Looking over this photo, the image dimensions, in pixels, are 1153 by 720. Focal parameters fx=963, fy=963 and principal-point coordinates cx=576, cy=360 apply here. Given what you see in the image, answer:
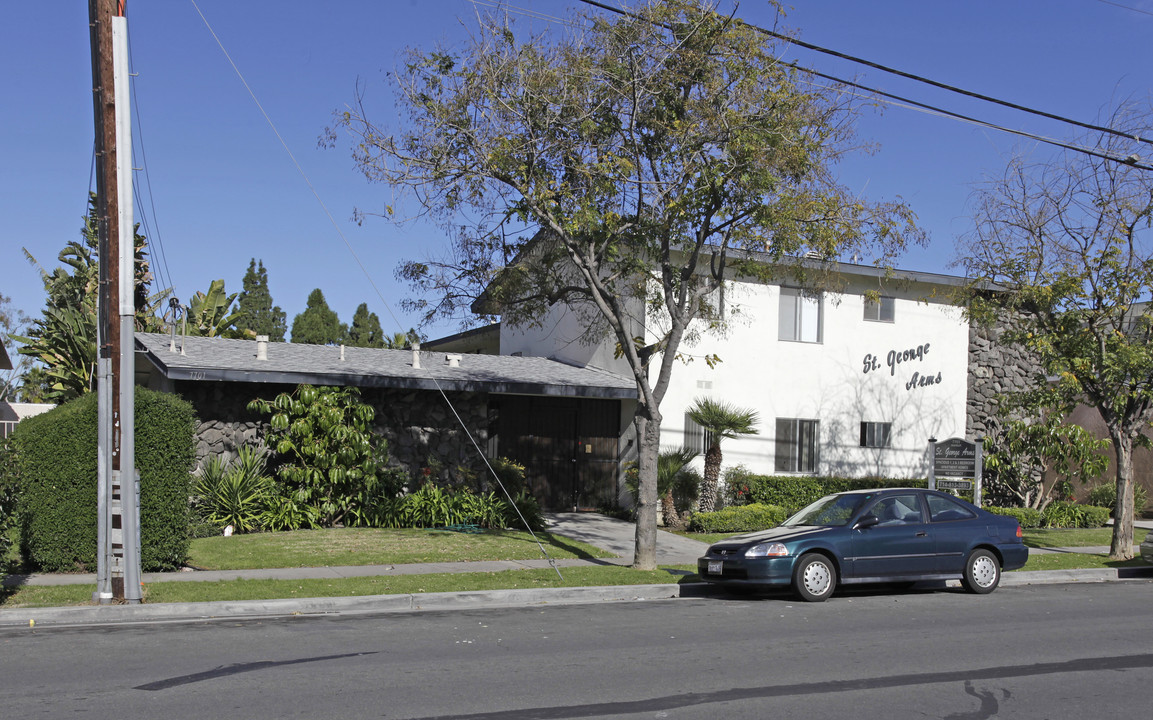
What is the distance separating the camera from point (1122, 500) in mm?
16703

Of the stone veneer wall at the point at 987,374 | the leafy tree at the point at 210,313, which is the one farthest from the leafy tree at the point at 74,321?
the stone veneer wall at the point at 987,374

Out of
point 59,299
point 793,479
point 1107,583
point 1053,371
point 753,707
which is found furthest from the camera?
point 59,299

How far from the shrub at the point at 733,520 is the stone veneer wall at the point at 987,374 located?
7647 millimetres

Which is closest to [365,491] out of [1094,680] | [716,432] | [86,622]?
[716,432]

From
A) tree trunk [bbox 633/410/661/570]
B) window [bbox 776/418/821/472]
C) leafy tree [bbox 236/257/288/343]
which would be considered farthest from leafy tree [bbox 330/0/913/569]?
leafy tree [bbox 236/257/288/343]

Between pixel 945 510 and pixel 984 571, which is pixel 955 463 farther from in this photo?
pixel 945 510

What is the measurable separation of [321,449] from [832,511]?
9.01 meters

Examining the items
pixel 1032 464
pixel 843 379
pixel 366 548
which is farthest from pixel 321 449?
pixel 1032 464

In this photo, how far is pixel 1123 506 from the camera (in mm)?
16641

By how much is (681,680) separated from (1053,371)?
11.7m

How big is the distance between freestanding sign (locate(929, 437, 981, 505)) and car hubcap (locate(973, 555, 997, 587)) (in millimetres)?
5510

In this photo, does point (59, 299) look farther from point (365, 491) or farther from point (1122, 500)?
point (1122, 500)

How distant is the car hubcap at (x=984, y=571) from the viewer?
42.5 feet

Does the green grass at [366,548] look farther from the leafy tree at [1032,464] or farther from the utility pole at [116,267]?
the leafy tree at [1032,464]
